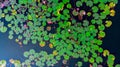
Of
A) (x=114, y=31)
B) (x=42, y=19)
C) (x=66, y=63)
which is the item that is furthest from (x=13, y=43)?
(x=114, y=31)

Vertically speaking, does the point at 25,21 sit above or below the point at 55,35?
above

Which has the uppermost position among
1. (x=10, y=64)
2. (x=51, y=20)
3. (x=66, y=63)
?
(x=51, y=20)

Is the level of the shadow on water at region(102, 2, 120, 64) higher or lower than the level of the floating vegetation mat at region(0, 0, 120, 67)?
lower

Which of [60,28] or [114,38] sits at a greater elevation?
[60,28]

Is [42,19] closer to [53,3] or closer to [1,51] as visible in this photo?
[53,3]

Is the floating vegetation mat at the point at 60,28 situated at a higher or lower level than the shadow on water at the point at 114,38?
higher

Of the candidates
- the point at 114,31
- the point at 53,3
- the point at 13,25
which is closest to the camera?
the point at 114,31

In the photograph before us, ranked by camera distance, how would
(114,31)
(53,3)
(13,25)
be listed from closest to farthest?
(114,31) → (53,3) → (13,25)

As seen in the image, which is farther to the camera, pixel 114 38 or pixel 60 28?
pixel 60 28
